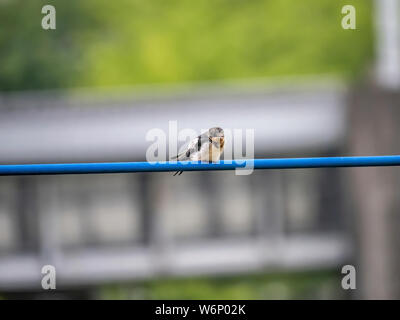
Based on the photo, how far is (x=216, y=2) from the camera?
24.9m

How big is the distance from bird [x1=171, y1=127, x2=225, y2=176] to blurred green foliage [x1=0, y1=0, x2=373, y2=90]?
1911 centimetres

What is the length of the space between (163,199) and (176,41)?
40.5 feet

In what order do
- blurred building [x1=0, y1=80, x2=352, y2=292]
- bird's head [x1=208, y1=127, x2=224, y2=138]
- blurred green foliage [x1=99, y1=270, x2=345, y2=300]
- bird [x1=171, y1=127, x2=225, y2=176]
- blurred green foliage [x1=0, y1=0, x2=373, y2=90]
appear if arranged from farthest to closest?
blurred green foliage [x1=0, y1=0, x2=373, y2=90], blurred green foliage [x1=99, y1=270, x2=345, y2=300], blurred building [x1=0, y1=80, x2=352, y2=292], bird's head [x1=208, y1=127, x2=224, y2=138], bird [x1=171, y1=127, x2=225, y2=176]

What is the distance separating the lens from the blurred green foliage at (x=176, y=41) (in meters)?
22.9

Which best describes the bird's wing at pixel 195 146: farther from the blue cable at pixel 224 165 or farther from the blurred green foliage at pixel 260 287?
the blurred green foliage at pixel 260 287

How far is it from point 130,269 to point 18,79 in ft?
36.2

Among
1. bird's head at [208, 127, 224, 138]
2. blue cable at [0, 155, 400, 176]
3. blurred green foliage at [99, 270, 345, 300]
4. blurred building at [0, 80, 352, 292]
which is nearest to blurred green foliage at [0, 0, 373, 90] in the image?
blurred building at [0, 80, 352, 292]

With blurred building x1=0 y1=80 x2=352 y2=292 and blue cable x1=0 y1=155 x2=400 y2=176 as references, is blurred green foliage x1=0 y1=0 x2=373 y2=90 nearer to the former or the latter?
blurred building x1=0 y1=80 x2=352 y2=292

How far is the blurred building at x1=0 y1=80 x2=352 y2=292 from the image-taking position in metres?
11.5

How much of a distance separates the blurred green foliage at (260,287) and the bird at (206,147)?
962 cm

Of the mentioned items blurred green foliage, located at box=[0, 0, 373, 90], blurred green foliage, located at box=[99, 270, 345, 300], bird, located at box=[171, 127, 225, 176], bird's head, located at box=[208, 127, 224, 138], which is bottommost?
blurred green foliage, located at box=[99, 270, 345, 300]

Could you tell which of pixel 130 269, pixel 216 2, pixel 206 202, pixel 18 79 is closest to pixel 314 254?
pixel 206 202

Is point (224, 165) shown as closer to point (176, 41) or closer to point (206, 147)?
point (206, 147)
